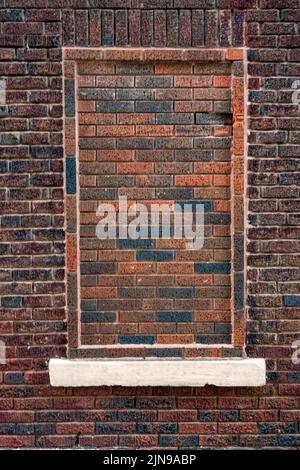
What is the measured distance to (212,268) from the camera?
3.58m

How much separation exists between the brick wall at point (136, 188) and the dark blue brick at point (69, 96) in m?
0.04

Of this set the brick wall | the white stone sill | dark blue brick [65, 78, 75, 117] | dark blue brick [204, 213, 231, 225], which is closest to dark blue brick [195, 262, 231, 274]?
the brick wall

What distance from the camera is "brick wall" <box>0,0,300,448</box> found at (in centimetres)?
344

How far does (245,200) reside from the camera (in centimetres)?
351

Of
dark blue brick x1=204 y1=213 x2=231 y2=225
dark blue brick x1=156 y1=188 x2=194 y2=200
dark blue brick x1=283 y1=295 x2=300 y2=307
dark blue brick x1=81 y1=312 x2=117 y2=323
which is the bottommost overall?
dark blue brick x1=81 y1=312 x2=117 y2=323

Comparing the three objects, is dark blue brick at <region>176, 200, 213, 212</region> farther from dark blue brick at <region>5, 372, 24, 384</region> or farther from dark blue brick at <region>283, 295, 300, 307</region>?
dark blue brick at <region>5, 372, 24, 384</region>

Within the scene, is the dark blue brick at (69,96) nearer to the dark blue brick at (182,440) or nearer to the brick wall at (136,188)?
the brick wall at (136,188)

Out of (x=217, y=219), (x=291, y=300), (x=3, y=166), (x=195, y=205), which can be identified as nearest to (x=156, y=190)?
(x=195, y=205)

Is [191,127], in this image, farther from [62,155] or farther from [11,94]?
[11,94]

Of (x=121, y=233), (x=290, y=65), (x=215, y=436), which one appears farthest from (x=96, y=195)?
(x=215, y=436)

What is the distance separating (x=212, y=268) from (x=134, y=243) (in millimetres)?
487

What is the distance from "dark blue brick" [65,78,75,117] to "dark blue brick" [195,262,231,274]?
116 cm

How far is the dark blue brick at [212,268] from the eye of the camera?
11.7 ft

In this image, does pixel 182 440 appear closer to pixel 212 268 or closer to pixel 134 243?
pixel 212 268
